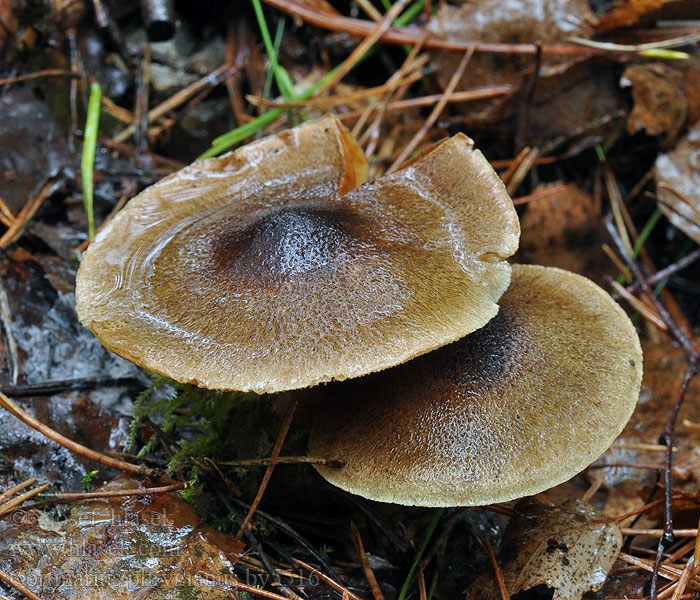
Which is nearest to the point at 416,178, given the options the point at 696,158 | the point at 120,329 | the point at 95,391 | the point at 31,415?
the point at 120,329

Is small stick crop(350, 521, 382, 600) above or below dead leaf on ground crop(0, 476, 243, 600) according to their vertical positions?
below

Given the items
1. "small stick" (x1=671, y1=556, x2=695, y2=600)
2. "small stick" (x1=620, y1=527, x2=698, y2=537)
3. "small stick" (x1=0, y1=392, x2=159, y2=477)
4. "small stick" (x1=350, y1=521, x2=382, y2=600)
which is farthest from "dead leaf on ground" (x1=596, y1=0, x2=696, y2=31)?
"small stick" (x1=0, y1=392, x2=159, y2=477)

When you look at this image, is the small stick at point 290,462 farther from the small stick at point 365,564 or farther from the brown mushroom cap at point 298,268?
the brown mushroom cap at point 298,268

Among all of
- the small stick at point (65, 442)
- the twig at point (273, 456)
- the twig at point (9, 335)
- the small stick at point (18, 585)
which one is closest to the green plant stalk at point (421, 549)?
the twig at point (273, 456)

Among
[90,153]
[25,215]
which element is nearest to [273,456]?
[25,215]

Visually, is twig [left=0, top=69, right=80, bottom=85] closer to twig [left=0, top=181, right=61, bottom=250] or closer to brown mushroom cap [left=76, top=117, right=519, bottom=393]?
twig [left=0, top=181, right=61, bottom=250]
